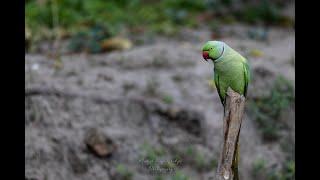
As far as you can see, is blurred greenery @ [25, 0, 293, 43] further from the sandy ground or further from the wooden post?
the wooden post

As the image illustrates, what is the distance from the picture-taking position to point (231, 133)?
305 cm

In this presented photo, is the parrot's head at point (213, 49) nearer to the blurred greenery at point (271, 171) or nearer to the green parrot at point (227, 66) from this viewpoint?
the green parrot at point (227, 66)

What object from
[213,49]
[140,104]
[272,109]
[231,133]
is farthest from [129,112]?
[213,49]

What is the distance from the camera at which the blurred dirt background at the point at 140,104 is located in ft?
15.5

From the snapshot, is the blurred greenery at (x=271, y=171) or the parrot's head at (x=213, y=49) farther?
the blurred greenery at (x=271, y=171)

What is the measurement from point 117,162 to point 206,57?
210 centimetres

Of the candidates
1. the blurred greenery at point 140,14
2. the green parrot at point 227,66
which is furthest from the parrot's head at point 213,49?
the blurred greenery at point 140,14

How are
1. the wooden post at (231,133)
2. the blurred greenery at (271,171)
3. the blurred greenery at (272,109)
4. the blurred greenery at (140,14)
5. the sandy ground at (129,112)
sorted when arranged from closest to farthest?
the wooden post at (231,133) < the sandy ground at (129,112) < the blurred greenery at (271,171) < the blurred greenery at (272,109) < the blurred greenery at (140,14)

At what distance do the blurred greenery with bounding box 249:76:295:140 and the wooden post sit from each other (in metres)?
2.28

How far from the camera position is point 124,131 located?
505cm

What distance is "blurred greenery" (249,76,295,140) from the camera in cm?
530

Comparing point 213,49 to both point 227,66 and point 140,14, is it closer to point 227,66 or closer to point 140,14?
point 227,66

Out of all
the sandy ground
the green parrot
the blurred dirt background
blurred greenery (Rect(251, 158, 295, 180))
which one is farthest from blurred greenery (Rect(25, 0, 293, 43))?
the green parrot
